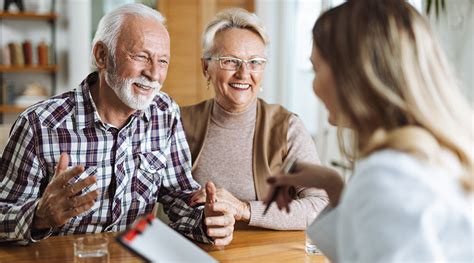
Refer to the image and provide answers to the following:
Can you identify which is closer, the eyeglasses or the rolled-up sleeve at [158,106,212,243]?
the rolled-up sleeve at [158,106,212,243]

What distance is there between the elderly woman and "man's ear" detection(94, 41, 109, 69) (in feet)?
1.33

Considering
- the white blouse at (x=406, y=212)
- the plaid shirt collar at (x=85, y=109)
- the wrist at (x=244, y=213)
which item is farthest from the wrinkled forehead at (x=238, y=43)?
the white blouse at (x=406, y=212)

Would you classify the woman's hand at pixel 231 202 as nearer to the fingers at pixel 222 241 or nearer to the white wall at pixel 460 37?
the fingers at pixel 222 241

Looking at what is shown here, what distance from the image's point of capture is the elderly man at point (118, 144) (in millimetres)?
1882

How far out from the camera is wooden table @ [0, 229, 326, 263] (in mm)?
1619

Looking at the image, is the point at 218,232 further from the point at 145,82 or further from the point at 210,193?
the point at 145,82

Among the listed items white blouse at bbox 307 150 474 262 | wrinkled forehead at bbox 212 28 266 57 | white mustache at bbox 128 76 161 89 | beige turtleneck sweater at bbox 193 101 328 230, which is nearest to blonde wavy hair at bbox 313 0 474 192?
white blouse at bbox 307 150 474 262

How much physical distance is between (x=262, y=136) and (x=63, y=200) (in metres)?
0.93

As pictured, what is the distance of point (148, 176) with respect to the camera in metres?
2.07

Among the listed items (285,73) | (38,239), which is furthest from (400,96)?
(285,73)

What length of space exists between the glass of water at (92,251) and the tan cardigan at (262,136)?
796 millimetres

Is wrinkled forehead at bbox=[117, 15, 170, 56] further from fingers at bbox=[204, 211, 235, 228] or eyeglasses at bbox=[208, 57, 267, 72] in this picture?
fingers at bbox=[204, 211, 235, 228]

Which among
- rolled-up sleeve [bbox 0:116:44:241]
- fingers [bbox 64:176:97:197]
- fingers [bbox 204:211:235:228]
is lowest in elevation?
fingers [bbox 204:211:235:228]

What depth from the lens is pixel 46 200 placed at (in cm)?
163
